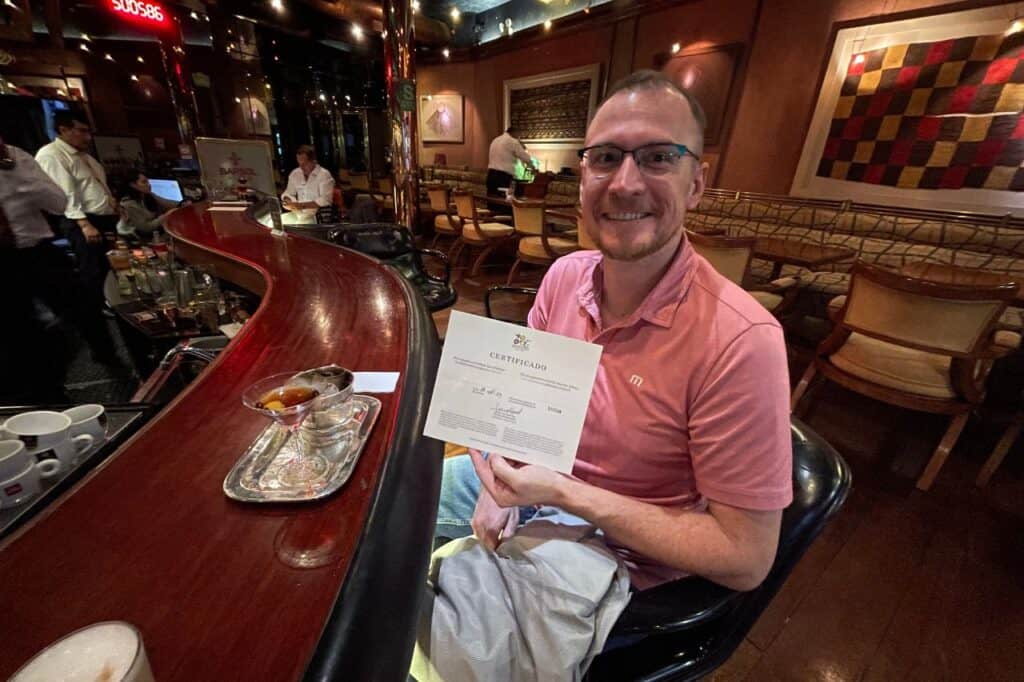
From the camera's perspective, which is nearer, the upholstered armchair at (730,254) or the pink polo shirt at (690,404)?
the pink polo shirt at (690,404)

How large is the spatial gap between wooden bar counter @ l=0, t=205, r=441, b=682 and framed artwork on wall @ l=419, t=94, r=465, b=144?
922 centimetres

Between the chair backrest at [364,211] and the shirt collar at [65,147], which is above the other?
the shirt collar at [65,147]

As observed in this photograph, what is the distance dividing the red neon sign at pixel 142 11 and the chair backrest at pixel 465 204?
5.55m

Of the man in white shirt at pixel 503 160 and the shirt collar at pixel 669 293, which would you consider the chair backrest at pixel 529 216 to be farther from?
the shirt collar at pixel 669 293

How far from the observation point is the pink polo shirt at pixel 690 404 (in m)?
0.68

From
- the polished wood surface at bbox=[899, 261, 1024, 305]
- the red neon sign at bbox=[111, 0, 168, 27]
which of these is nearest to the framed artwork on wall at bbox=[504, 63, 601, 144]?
the polished wood surface at bbox=[899, 261, 1024, 305]

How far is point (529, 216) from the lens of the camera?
423 centimetres

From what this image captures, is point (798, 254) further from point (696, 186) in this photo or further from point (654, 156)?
point (654, 156)

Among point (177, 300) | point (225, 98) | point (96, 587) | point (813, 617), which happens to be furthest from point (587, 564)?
point (225, 98)

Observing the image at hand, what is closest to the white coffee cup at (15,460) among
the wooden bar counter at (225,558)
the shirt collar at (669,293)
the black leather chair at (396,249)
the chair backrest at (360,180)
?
the wooden bar counter at (225,558)

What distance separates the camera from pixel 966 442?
2389 mm

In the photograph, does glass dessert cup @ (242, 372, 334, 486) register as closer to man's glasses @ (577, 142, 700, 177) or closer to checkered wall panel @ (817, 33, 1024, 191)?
man's glasses @ (577, 142, 700, 177)

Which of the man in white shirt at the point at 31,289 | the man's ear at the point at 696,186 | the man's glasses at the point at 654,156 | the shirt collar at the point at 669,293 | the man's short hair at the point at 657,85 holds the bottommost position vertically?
the man in white shirt at the point at 31,289

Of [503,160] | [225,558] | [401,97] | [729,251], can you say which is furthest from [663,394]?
[503,160]
